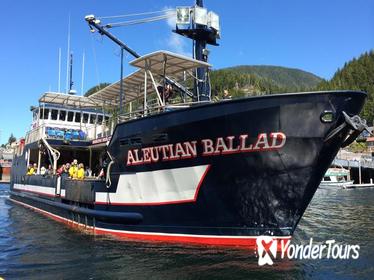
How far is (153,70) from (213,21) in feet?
51.8

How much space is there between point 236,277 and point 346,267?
2.59 meters

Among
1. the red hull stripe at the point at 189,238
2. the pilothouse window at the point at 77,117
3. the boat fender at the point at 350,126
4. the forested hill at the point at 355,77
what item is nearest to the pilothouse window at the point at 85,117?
the pilothouse window at the point at 77,117

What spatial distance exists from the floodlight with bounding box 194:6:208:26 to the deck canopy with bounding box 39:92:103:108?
9350 mm

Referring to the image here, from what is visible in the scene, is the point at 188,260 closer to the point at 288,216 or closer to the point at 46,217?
the point at 288,216

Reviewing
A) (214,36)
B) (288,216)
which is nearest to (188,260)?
(288,216)

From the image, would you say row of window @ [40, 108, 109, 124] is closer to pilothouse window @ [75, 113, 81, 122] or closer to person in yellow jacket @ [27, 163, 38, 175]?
pilothouse window @ [75, 113, 81, 122]

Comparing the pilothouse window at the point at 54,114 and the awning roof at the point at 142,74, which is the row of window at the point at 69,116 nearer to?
the pilothouse window at the point at 54,114

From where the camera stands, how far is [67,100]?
21672 millimetres

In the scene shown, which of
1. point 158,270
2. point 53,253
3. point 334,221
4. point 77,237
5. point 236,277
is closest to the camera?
point 236,277

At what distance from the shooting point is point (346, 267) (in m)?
9.02

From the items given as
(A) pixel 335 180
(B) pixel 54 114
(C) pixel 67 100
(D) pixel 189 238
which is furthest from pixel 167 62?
(A) pixel 335 180

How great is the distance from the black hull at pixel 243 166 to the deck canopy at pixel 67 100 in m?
10.6

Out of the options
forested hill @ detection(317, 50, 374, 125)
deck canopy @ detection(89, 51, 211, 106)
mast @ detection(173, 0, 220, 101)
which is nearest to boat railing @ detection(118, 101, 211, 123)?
deck canopy @ detection(89, 51, 211, 106)

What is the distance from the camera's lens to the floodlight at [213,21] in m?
27.4
